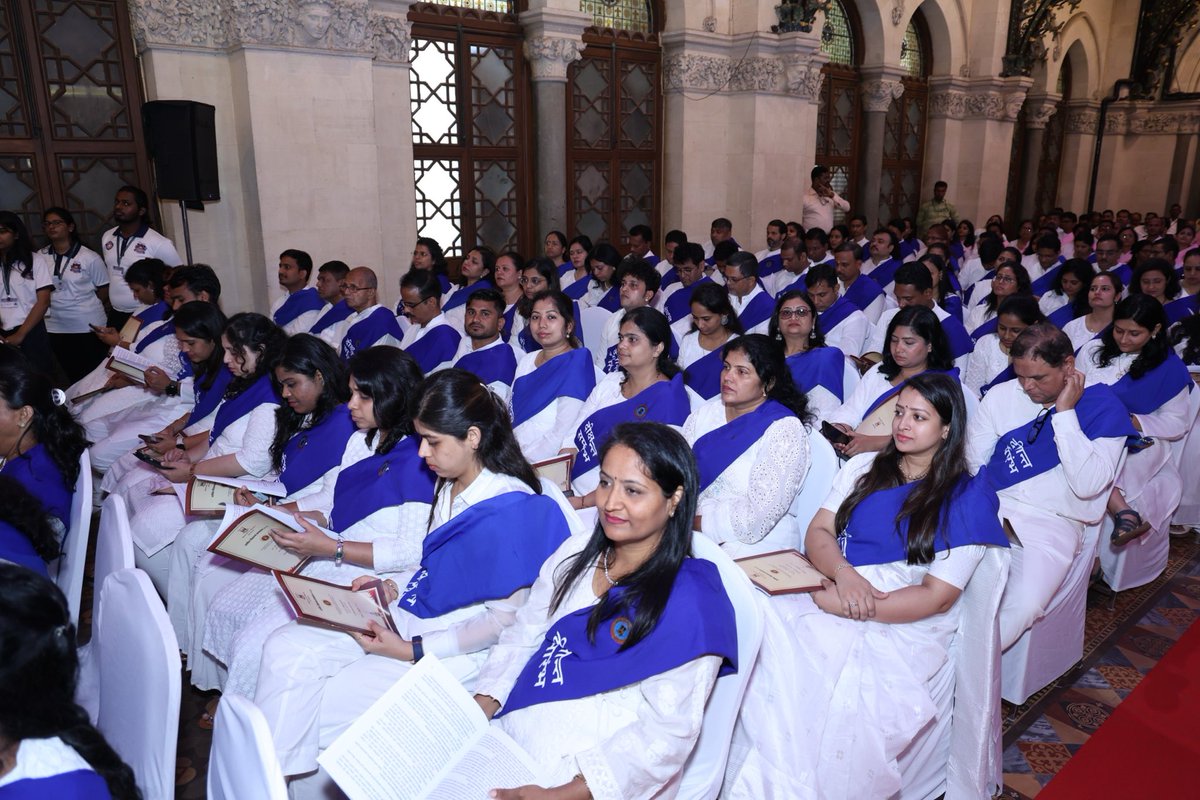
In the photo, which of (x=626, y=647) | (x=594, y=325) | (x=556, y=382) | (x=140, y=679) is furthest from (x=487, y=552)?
(x=594, y=325)

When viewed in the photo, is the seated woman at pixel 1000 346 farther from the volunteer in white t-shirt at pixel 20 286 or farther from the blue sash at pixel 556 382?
the volunteer in white t-shirt at pixel 20 286

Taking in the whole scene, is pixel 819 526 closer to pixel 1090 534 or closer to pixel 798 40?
pixel 1090 534

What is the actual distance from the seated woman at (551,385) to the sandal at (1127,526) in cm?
241

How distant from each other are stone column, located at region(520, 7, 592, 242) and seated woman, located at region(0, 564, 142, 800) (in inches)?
300

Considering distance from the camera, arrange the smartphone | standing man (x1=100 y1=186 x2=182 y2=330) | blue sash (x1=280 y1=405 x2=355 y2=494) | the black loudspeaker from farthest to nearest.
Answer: standing man (x1=100 y1=186 x2=182 y2=330) → the black loudspeaker → the smartphone → blue sash (x1=280 y1=405 x2=355 y2=494)

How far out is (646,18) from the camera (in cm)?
929

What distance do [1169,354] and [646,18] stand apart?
7.14 metres

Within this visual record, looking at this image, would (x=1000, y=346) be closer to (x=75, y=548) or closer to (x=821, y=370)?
(x=821, y=370)

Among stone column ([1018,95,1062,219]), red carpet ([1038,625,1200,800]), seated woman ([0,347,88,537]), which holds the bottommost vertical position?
red carpet ([1038,625,1200,800])

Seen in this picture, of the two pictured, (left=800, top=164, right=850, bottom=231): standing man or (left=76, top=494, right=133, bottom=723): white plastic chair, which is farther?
(left=800, top=164, right=850, bottom=231): standing man

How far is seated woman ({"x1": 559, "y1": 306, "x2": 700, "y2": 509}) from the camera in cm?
349

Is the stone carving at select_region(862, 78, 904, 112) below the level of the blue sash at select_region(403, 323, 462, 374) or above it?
above

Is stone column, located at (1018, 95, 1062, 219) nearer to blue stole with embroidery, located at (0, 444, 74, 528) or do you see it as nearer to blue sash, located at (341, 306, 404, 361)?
blue sash, located at (341, 306, 404, 361)

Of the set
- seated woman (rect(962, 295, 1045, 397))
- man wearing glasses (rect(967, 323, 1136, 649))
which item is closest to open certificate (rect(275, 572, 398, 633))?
man wearing glasses (rect(967, 323, 1136, 649))
